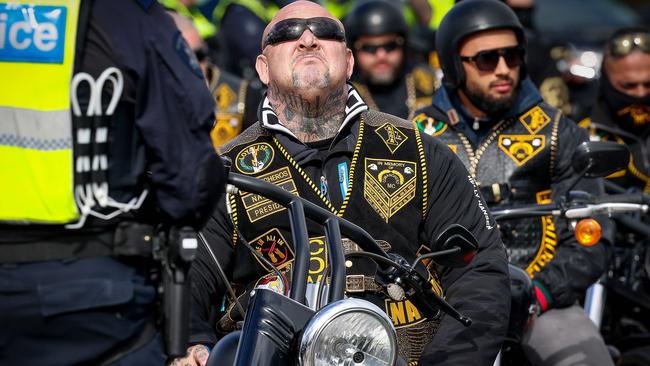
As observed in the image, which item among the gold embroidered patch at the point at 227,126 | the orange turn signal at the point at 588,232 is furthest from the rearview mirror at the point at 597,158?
the gold embroidered patch at the point at 227,126

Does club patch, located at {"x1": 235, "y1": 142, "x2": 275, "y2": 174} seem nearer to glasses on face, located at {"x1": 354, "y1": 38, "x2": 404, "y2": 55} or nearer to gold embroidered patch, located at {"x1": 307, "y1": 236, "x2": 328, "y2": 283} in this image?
gold embroidered patch, located at {"x1": 307, "y1": 236, "x2": 328, "y2": 283}

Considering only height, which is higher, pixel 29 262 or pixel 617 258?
pixel 29 262

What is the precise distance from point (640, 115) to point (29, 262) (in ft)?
17.3

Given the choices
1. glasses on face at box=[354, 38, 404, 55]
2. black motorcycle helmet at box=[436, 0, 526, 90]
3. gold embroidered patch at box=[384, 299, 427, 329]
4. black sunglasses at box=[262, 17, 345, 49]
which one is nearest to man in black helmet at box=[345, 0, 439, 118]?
glasses on face at box=[354, 38, 404, 55]

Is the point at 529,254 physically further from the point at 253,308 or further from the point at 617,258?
the point at 253,308

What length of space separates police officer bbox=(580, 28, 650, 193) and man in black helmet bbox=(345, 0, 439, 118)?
2.37 meters

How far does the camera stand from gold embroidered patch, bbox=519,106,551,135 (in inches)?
264

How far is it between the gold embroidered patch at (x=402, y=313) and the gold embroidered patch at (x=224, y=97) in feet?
19.4

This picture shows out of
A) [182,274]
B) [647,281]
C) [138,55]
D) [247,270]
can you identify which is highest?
[138,55]

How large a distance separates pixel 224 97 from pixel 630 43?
11.6 feet

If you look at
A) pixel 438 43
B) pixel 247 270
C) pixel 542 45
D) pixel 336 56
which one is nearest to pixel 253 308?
pixel 247 270

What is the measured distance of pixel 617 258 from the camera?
7223 millimetres

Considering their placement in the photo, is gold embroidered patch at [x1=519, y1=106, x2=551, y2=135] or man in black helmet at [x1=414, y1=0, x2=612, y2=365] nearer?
man in black helmet at [x1=414, y1=0, x2=612, y2=365]

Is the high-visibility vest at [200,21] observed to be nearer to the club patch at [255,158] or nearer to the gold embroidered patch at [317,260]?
the club patch at [255,158]
